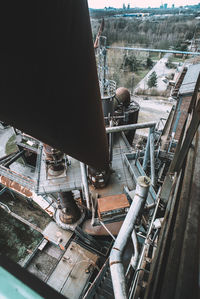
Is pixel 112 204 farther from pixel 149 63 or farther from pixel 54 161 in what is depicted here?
pixel 149 63

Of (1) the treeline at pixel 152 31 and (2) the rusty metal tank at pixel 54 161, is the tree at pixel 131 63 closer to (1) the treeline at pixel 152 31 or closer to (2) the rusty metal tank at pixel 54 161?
(1) the treeline at pixel 152 31

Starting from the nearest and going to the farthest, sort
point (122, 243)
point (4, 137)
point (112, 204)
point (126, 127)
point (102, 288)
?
point (122, 243)
point (126, 127)
point (112, 204)
point (102, 288)
point (4, 137)

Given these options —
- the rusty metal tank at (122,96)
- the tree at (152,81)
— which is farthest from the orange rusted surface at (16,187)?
the tree at (152,81)

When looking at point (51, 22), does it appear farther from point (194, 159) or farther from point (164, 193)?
point (164, 193)

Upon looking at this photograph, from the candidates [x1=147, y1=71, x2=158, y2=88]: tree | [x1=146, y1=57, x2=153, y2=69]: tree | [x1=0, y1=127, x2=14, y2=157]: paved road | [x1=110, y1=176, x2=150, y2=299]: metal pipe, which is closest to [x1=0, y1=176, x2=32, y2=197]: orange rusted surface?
[x1=0, y1=127, x2=14, y2=157]: paved road

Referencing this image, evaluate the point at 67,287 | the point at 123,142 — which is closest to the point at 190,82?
the point at 123,142

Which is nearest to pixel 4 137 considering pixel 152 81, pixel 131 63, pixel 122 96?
pixel 122 96
